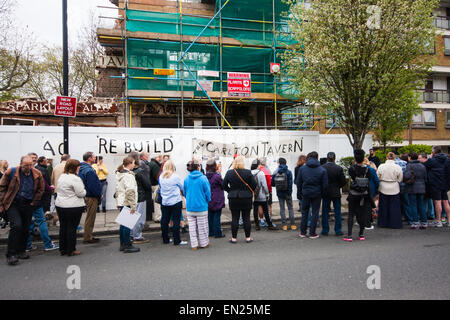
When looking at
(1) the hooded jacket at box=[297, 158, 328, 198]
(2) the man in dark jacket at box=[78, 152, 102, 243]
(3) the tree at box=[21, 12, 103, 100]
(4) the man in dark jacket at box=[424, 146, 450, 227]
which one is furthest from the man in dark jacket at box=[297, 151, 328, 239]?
(3) the tree at box=[21, 12, 103, 100]

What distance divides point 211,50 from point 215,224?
34.9 ft

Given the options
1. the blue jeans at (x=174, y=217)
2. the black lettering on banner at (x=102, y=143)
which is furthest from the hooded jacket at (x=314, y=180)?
the black lettering on banner at (x=102, y=143)

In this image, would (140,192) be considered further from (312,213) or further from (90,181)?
(312,213)

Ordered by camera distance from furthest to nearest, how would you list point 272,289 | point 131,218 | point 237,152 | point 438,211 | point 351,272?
point 237,152, point 438,211, point 131,218, point 351,272, point 272,289

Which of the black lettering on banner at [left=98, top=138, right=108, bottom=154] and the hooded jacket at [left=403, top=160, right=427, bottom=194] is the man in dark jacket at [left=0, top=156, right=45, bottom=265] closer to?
the black lettering on banner at [left=98, top=138, right=108, bottom=154]

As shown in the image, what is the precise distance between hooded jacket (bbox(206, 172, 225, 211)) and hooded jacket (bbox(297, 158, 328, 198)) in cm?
193

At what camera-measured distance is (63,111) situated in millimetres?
7930

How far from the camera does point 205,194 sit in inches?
253

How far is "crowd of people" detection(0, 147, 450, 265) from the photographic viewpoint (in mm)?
5793

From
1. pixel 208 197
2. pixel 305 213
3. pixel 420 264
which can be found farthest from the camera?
pixel 305 213
